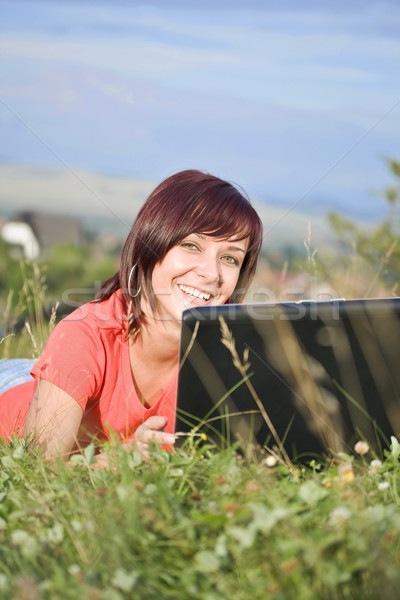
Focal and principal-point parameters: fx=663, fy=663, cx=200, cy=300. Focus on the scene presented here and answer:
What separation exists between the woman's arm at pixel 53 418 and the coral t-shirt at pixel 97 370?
0.09 ft

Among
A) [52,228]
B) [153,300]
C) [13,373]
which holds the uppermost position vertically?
[153,300]

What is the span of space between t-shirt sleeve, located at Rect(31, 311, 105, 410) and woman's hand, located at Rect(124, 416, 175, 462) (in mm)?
472

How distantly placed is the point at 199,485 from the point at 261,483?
204 millimetres

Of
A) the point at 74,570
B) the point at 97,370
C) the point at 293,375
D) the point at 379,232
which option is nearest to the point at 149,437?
the point at 293,375

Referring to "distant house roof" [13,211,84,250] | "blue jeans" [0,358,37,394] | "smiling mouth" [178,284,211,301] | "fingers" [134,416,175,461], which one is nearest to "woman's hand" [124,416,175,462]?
"fingers" [134,416,175,461]

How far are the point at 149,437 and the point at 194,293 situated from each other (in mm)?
817

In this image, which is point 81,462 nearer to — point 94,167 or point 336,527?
point 336,527

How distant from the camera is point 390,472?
5.65 feet

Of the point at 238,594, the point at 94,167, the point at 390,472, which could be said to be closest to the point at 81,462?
the point at 238,594

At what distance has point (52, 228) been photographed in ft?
193

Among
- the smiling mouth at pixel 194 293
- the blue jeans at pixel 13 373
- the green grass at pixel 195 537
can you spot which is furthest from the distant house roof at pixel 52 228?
the green grass at pixel 195 537

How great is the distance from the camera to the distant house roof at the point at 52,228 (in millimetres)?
55853

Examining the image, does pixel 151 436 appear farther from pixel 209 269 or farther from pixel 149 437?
pixel 209 269

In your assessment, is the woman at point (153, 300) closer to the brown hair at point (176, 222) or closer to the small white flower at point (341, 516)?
the brown hair at point (176, 222)
